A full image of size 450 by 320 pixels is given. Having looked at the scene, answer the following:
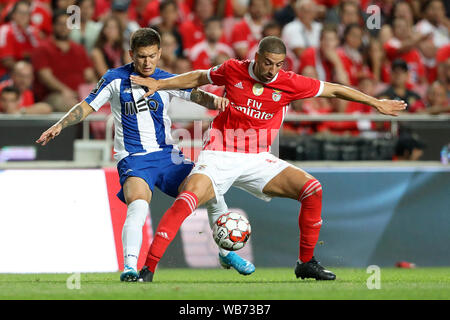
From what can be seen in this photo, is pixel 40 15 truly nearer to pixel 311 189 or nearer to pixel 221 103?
pixel 221 103

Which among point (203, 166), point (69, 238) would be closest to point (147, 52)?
point (203, 166)

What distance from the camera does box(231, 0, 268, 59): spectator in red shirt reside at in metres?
14.4

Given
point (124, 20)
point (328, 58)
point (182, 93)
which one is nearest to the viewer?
point (182, 93)

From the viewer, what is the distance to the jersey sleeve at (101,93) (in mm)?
8469

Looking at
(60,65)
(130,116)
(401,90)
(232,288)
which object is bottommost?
(232,288)

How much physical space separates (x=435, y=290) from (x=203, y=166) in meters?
2.57

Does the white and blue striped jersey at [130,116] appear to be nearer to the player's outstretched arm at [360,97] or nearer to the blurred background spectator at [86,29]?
the player's outstretched arm at [360,97]

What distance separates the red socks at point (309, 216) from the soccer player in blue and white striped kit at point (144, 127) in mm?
629

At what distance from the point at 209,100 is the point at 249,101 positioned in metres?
0.41

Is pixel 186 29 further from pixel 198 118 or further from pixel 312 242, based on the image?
pixel 312 242

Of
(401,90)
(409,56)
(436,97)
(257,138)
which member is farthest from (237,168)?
(409,56)

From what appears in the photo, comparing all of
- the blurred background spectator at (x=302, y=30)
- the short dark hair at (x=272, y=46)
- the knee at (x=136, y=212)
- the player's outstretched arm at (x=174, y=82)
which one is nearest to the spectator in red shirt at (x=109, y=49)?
the blurred background spectator at (x=302, y=30)

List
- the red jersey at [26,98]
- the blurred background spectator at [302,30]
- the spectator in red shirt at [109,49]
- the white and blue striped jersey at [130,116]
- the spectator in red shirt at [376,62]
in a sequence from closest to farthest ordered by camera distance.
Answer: the white and blue striped jersey at [130,116] → the red jersey at [26,98] → the spectator in red shirt at [109,49] → the blurred background spectator at [302,30] → the spectator in red shirt at [376,62]

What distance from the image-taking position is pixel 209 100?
8.51 meters
